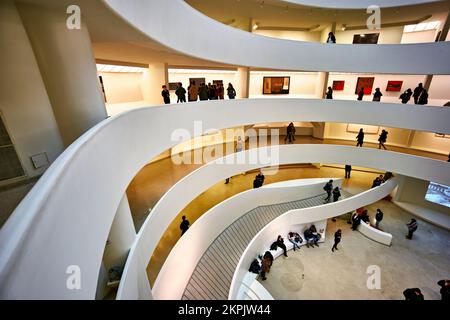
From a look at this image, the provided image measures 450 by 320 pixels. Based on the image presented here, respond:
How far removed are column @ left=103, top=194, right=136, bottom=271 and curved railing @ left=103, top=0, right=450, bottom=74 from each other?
4167 mm

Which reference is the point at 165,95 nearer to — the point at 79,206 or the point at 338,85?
the point at 79,206

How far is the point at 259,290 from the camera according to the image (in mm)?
8742

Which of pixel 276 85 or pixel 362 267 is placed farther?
pixel 276 85

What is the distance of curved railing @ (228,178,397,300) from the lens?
978cm

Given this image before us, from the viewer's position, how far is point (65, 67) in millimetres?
4012

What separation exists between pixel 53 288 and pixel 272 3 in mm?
13347

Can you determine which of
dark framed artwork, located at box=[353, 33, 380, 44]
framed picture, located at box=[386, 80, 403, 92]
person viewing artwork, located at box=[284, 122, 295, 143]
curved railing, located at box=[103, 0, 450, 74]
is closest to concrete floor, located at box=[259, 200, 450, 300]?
person viewing artwork, located at box=[284, 122, 295, 143]

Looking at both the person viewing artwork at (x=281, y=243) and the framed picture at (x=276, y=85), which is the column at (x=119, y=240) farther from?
the framed picture at (x=276, y=85)

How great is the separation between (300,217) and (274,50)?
8.82m

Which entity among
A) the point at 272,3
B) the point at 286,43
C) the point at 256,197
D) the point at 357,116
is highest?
the point at 272,3

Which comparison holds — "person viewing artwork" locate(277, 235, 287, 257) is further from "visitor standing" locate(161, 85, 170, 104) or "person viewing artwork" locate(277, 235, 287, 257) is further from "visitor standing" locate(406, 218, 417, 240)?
"visitor standing" locate(161, 85, 170, 104)

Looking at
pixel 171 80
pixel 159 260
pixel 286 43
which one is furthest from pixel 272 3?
pixel 159 260

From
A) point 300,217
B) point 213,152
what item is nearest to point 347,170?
point 300,217
